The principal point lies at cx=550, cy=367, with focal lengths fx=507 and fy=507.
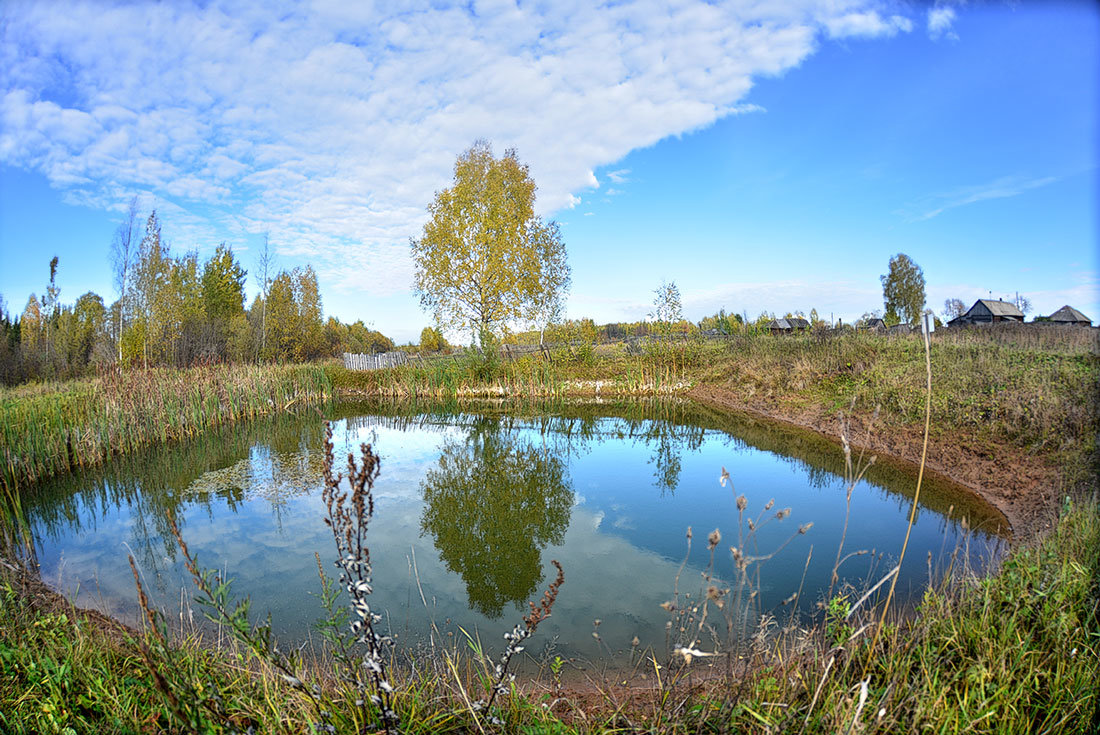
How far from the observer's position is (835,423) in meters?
9.23

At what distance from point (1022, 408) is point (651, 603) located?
6.25 metres

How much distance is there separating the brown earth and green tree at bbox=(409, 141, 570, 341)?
12.7 meters

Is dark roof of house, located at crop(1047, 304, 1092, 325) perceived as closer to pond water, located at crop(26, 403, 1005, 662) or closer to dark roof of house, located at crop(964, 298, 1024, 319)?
dark roof of house, located at crop(964, 298, 1024, 319)

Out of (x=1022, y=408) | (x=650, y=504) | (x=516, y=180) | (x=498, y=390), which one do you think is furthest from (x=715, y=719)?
(x=516, y=180)

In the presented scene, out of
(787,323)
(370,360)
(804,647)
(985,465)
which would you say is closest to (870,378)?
(985,465)

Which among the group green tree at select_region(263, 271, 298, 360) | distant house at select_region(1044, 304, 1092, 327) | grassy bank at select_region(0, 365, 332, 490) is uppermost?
green tree at select_region(263, 271, 298, 360)

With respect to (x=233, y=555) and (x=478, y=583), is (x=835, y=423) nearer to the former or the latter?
(x=478, y=583)

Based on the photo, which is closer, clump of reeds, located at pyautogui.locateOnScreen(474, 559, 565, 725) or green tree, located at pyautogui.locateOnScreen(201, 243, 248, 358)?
clump of reeds, located at pyautogui.locateOnScreen(474, 559, 565, 725)

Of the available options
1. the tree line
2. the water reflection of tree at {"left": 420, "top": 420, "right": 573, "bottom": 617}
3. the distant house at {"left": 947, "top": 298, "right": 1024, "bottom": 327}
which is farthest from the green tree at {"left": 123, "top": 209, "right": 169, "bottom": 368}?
the distant house at {"left": 947, "top": 298, "right": 1024, "bottom": 327}

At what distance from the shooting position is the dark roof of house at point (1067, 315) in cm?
2467

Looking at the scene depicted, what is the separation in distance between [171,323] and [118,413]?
1554cm

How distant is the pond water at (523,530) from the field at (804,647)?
12.4 inches

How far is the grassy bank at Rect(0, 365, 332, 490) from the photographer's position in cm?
717

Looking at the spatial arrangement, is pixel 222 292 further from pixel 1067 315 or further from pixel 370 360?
→ pixel 1067 315
